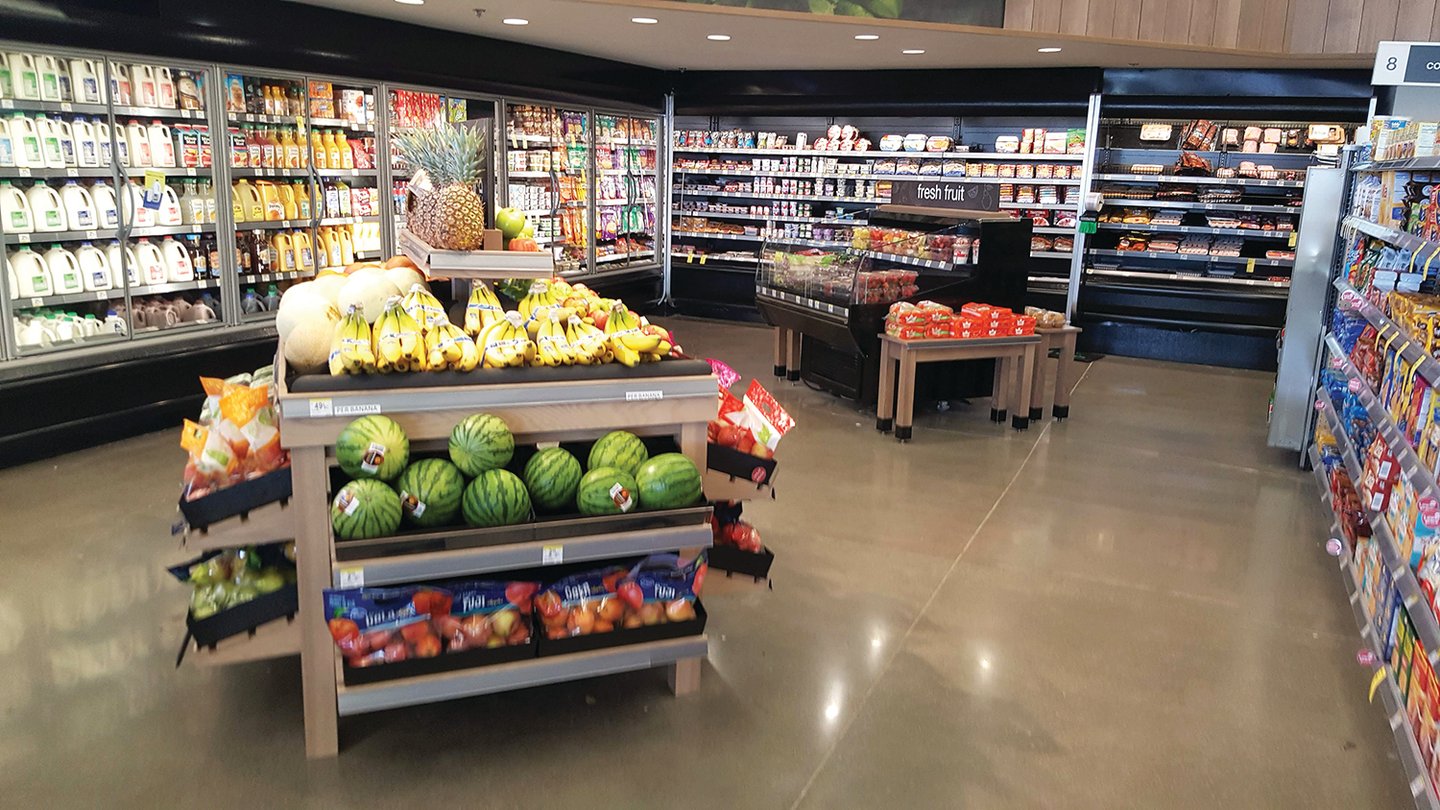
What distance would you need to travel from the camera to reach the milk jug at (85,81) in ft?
18.1

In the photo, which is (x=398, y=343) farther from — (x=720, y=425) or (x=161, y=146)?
(x=161, y=146)

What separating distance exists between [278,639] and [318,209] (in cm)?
494

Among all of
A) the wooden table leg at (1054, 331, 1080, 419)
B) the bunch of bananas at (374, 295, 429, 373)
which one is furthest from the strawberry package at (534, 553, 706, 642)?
the wooden table leg at (1054, 331, 1080, 419)

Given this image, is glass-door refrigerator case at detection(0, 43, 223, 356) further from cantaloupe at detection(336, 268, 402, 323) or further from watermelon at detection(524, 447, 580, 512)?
watermelon at detection(524, 447, 580, 512)

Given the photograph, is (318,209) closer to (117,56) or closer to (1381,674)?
(117,56)

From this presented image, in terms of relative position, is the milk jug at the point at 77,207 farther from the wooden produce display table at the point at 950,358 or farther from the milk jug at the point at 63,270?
the wooden produce display table at the point at 950,358

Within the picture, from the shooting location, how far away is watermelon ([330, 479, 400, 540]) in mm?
2562

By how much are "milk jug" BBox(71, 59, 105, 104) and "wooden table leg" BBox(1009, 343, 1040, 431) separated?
5755 mm

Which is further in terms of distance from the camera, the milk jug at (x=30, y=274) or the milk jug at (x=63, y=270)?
the milk jug at (x=63, y=270)

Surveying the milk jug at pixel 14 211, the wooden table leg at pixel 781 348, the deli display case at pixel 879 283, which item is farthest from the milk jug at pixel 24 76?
the wooden table leg at pixel 781 348

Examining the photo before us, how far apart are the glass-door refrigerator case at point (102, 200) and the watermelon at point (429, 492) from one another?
13.0 ft

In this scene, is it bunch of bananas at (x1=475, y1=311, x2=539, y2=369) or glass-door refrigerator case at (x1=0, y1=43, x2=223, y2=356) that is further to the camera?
glass-door refrigerator case at (x1=0, y1=43, x2=223, y2=356)

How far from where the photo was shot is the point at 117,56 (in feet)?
18.3

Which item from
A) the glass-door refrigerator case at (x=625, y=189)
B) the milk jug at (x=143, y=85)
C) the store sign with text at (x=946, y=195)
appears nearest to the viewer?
the milk jug at (x=143, y=85)
